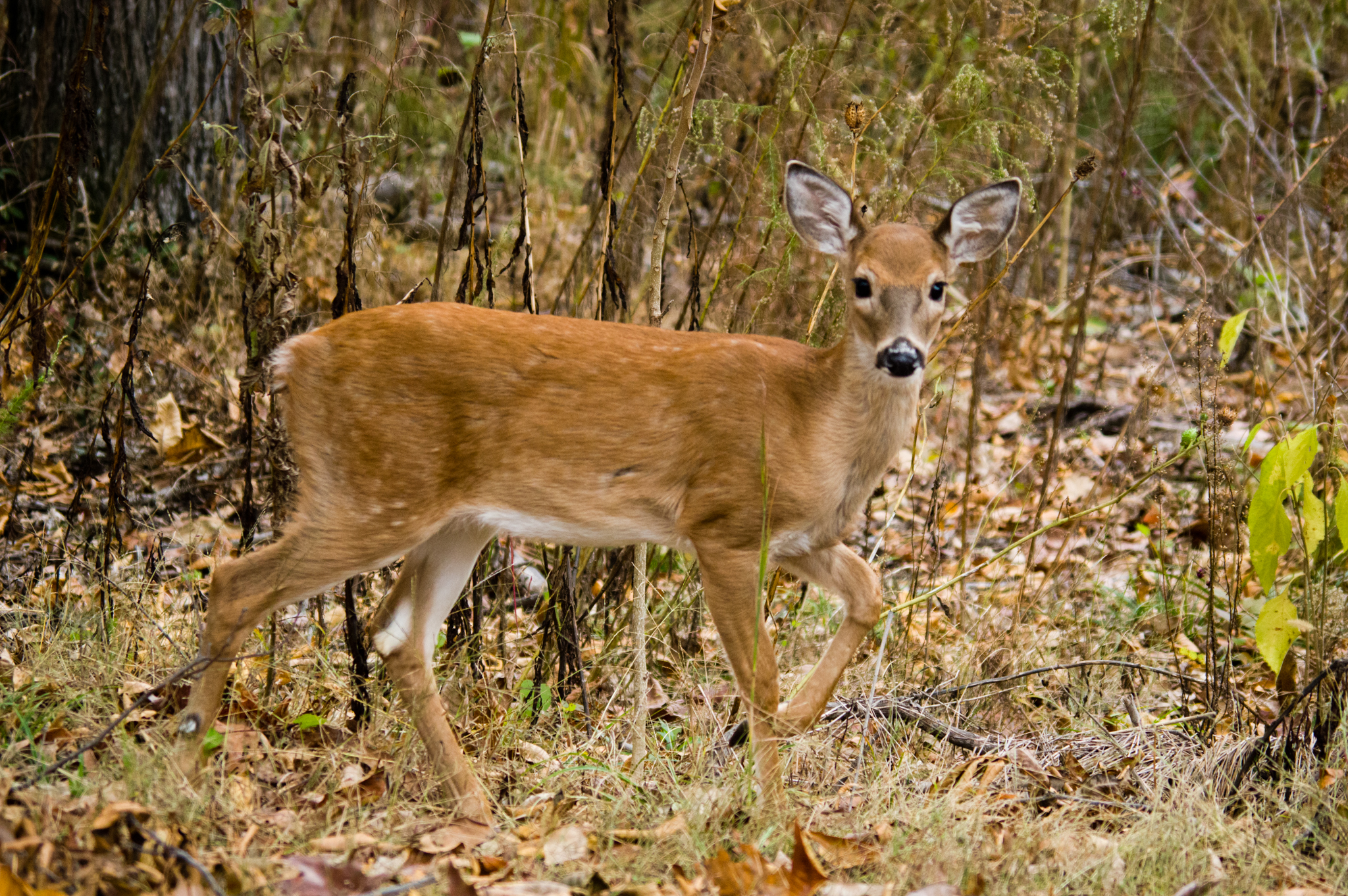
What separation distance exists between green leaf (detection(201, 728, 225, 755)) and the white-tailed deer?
0.13ft

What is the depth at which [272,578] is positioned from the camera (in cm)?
365

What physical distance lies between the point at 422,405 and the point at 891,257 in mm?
1423

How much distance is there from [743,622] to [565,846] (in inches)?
34.6

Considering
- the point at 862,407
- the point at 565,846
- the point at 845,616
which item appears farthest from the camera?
the point at 845,616

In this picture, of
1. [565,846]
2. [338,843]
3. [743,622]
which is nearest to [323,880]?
[338,843]

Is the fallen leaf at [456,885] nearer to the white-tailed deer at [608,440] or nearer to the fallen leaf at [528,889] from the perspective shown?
the fallen leaf at [528,889]

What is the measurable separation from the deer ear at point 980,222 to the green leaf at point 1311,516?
1.13 meters

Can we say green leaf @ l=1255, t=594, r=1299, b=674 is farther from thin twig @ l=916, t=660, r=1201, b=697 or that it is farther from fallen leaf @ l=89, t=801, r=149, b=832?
fallen leaf @ l=89, t=801, r=149, b=832

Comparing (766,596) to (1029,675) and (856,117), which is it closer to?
(1029,675)

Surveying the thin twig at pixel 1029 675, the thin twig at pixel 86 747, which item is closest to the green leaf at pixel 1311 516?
the thin twig at pixel 1029 675

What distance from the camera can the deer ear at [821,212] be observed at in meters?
3.91

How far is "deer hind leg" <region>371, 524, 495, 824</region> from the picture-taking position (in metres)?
3.84

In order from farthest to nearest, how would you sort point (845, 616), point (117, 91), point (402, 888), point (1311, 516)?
point (117, 91) < point (845, 616) < point (1311, 516) < point (402, 888)

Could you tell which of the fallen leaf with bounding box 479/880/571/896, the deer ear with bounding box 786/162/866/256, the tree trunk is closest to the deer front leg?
the deer ear with bounding box 786/162/866/256
